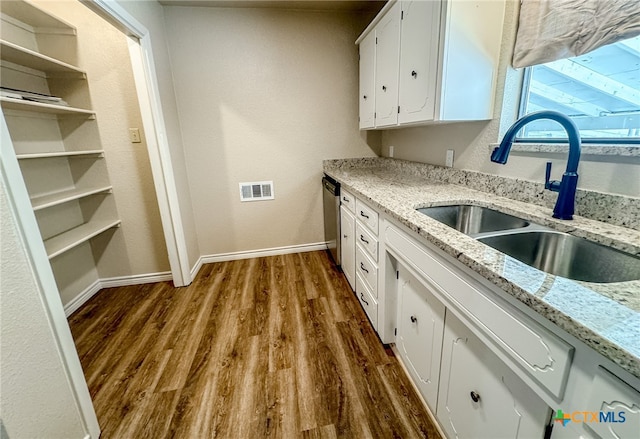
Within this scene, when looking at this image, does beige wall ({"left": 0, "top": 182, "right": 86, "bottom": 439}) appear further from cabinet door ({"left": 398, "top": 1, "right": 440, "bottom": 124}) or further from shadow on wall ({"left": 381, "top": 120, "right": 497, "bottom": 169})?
shadow on wall ({"left": 381, "top": 120, "right": 497, "bottom": 169})

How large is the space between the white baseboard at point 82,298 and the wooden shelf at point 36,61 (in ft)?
5.52

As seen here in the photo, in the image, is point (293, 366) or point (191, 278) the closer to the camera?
point (293, 366)

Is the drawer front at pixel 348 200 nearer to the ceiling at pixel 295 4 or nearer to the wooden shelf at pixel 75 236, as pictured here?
the ceiling at pixel 295 4

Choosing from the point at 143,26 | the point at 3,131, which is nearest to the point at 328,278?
the point at 3,131

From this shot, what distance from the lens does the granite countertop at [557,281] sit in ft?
1.53

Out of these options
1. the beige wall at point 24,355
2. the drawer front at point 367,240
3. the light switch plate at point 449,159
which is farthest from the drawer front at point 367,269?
the beige wall at point 24,355

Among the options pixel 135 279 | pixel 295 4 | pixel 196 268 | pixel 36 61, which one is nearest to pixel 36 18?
pixel 36 61

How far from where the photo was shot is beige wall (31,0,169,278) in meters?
2.01

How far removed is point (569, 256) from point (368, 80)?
192 centimetres

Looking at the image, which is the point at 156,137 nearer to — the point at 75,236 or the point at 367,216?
the point at 75,236

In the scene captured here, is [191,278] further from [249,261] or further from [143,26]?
[143,26]

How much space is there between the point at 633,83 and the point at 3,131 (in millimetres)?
2143

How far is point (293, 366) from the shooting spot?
60.4 inches

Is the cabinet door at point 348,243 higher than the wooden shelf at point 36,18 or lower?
lower
